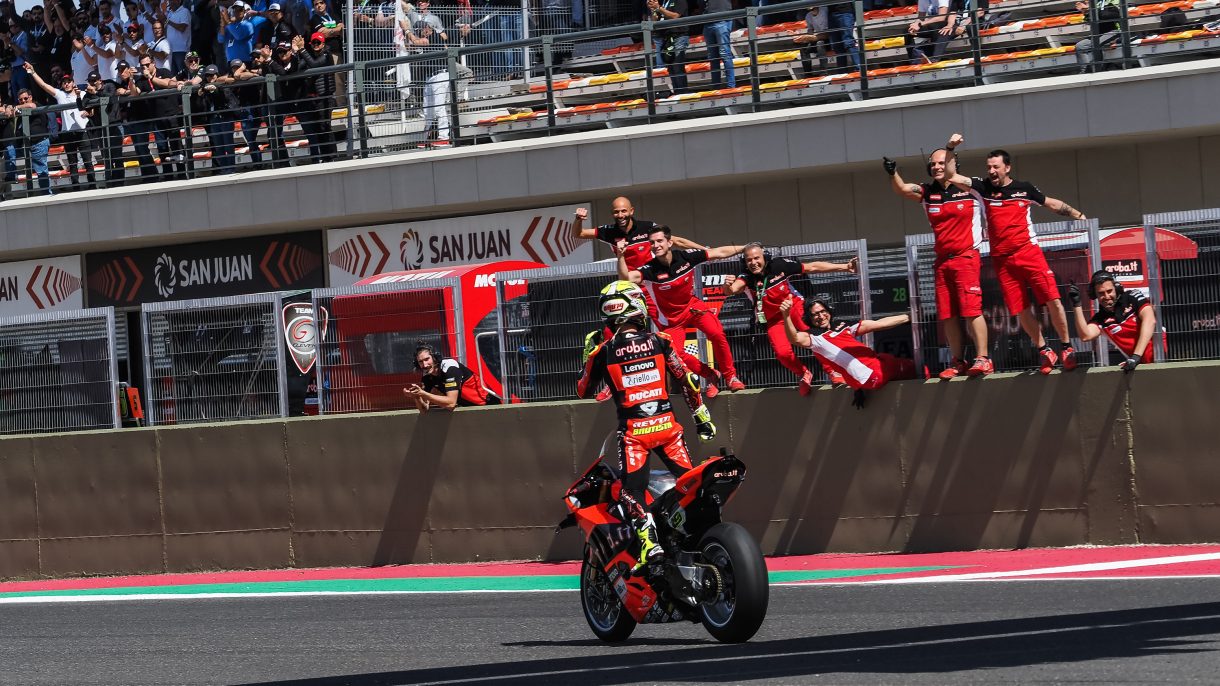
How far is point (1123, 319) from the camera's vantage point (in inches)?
507

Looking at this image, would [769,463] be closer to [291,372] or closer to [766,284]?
[766,284]

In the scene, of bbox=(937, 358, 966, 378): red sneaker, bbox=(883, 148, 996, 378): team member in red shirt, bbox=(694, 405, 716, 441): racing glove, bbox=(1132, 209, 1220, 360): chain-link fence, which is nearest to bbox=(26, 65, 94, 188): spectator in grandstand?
bbox=(883, 148, 996, 378): team member in red shirt

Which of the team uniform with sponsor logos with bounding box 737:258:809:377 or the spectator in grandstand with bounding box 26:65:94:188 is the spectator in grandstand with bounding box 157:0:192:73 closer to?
the spectator in grandstand with bounding box 26:65:94:188

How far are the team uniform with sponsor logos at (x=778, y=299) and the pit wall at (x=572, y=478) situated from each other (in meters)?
0.34

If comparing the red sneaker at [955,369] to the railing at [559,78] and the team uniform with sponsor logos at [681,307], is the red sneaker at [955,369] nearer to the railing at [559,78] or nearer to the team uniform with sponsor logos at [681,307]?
the team uniform with sponsor logos at [681,307]

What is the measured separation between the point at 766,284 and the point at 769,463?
148 centimetres

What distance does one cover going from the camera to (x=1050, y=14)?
19.3 meters

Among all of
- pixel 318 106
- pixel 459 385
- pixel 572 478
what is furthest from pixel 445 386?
pixel 318 106

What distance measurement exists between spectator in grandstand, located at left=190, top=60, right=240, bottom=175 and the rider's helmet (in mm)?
15038

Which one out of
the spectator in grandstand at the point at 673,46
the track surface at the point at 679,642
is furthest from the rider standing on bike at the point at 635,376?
the spectator in grandstand at the point at 673,46

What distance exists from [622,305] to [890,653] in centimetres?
302

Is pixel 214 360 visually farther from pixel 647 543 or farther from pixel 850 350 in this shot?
pixel 647 543

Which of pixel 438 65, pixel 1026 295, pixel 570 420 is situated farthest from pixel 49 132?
pixel 1026 295

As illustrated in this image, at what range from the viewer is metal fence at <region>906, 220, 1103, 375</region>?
1311 centimetres
